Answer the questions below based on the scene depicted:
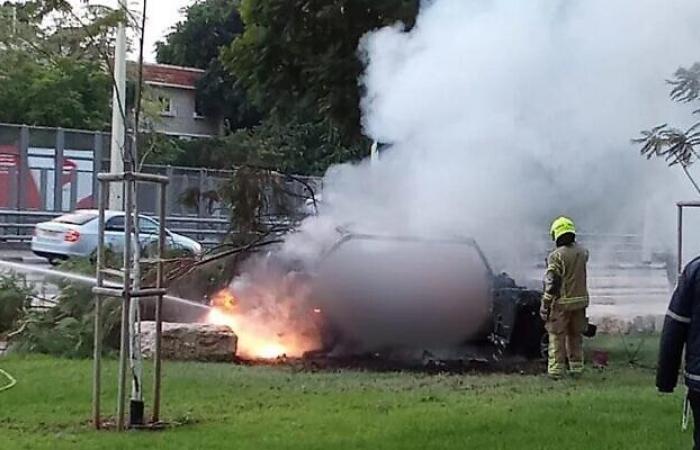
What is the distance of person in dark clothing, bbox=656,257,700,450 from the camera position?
227 inches

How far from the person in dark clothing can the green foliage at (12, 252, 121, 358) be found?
8183 mm

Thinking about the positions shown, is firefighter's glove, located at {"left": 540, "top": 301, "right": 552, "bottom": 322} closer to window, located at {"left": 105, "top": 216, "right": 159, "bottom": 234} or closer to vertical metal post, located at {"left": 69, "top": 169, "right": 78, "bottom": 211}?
window, located at {"left": 105, "top": 216, "right": 159, "bottom": 234}

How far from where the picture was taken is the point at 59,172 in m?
27.6

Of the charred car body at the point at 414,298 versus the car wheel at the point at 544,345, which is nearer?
the charred car body at the point at 414,298

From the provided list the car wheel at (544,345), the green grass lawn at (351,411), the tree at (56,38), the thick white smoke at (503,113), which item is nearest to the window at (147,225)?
the tree at (56,38)

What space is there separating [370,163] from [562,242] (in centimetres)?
306

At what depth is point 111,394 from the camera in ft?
33.6

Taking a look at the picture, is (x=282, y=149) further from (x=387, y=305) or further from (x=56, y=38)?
(x=56, y=38)

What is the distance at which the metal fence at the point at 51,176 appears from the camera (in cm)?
2683

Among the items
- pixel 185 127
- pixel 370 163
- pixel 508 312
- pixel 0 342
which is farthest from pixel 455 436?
pixel 185 127

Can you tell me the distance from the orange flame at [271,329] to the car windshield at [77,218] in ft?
40.1

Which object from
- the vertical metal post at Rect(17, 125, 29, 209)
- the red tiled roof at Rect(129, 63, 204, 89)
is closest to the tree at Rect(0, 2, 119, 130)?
the vertical metal post at Rect(17, 125, 29, 209)

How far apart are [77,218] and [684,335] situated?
2138cm

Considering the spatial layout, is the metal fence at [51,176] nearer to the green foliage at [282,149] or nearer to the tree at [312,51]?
the green foliage at [282,149]
